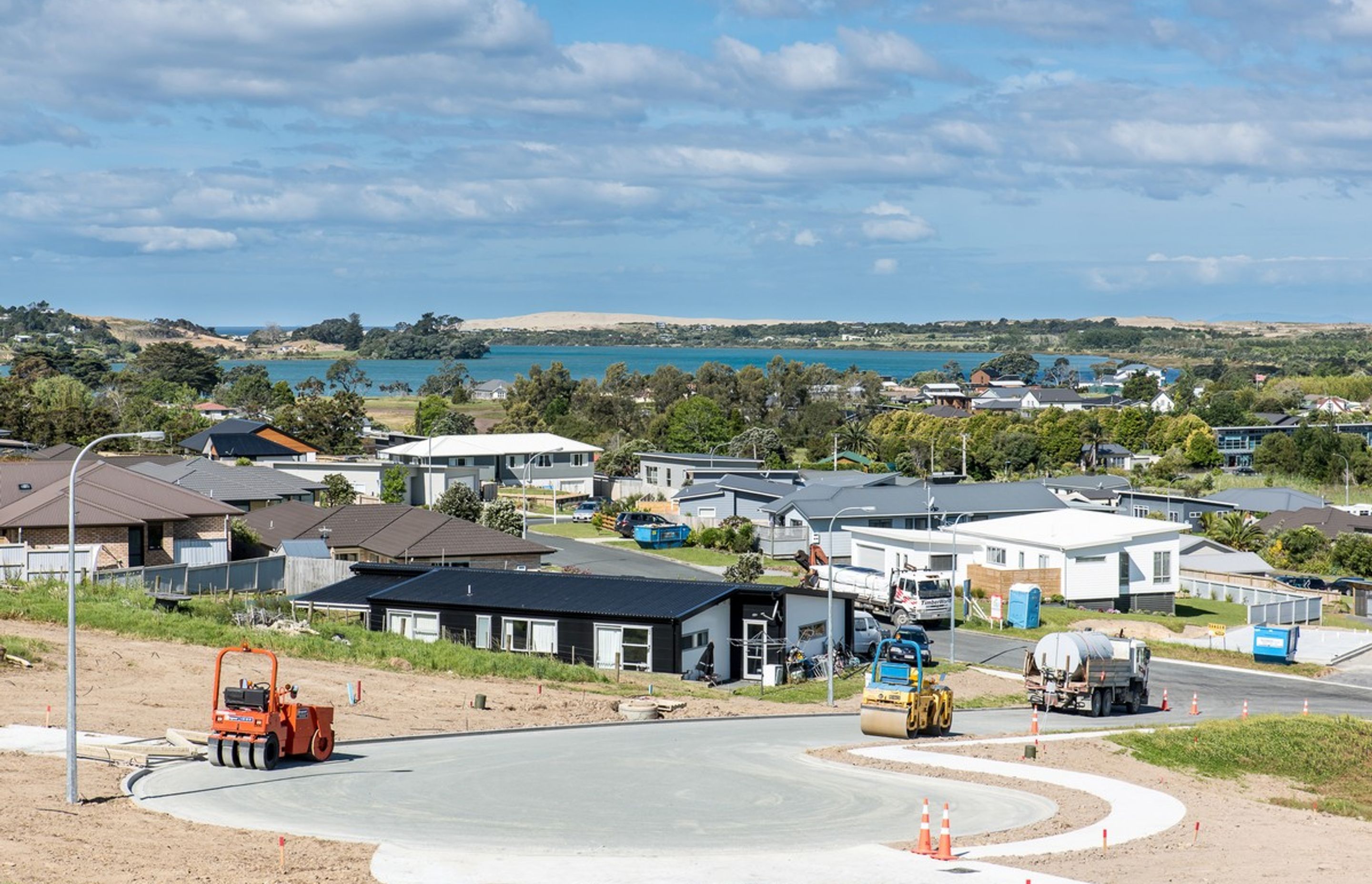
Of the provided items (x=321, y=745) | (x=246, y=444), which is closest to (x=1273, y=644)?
(x=321, y=745)

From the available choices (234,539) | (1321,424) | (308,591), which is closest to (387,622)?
(308,591)

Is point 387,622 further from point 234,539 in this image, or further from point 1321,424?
point 1321,424

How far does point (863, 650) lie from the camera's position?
53.6 m

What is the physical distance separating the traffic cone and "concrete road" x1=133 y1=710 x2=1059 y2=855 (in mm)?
1459

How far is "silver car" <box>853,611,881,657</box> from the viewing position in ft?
175

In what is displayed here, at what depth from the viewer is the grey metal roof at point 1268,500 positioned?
336 feet

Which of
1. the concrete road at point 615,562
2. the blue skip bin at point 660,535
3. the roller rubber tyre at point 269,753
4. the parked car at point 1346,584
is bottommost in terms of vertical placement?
the parked car at point 1346,584

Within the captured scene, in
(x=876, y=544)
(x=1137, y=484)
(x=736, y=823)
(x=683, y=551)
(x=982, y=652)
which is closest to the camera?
(x=736, y=823)

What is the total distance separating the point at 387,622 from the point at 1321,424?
426ft

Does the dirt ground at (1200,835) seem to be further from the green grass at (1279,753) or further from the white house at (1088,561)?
the white house at (1088,561)

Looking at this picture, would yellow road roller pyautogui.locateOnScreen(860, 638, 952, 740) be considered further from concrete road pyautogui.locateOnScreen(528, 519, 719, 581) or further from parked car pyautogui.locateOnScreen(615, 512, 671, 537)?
parked car pyautogui.locateOnScreen(615, 512, 671, 537)

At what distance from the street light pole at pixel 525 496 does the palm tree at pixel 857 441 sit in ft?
129

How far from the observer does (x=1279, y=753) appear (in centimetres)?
3625

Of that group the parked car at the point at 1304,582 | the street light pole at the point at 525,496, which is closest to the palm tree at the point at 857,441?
the street light pole at the point at 525,496
